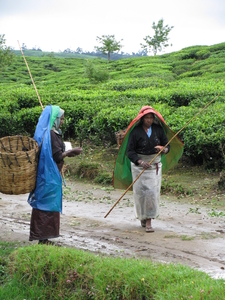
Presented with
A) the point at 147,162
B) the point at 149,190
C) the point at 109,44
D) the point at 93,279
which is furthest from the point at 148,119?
the point at 109,44

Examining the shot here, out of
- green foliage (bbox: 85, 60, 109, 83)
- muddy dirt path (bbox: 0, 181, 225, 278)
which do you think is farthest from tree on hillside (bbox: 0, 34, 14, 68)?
muddy dirt path (bbox: 0, 181, 225, 278)

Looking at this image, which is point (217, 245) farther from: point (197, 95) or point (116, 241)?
point (197, 95)

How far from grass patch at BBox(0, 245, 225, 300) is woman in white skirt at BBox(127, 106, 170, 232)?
1.92 metres

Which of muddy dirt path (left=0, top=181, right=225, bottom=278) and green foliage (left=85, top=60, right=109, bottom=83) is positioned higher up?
green foliage (left=85, top=60, right=109, bottom=83)

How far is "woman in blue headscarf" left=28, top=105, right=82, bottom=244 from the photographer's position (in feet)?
18.4

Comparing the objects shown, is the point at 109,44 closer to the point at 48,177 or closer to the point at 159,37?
the point at 159,37

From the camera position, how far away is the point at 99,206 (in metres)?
8.62

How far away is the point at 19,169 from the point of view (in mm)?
5297

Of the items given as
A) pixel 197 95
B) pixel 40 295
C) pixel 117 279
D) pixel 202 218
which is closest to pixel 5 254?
pixel 40 295

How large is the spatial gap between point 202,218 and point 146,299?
3.44 m

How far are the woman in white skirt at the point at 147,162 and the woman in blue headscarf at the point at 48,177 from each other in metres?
1.17

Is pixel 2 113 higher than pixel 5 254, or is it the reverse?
pixel 2 113

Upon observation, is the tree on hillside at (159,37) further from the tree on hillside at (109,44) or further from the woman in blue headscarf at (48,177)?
the woman in blue headscarf at (48,177)

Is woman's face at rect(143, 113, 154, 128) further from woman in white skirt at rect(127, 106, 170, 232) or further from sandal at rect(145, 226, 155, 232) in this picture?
sandal at rect(145, 226, 155, 232)
